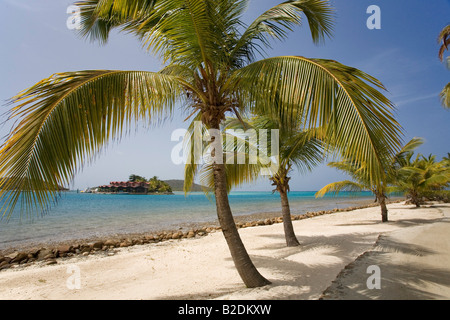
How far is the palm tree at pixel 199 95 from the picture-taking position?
112 inches

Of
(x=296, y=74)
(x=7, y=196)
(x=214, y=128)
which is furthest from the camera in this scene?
(x=214, y=128)

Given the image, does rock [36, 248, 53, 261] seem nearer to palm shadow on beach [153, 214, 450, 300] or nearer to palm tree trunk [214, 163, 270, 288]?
palm shadow on beach [153, 214, 450, 300]

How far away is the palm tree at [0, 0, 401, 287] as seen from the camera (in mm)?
2838

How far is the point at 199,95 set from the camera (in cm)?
437

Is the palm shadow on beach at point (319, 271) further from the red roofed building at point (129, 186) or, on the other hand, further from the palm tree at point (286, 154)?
the red roofed building at point (129, 186)

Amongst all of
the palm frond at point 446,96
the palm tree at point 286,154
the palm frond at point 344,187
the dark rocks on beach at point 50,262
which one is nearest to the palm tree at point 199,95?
the palm tree at point 286,154

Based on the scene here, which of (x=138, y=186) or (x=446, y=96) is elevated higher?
(x=446, y=96)

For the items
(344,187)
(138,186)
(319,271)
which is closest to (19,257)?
(319,271)

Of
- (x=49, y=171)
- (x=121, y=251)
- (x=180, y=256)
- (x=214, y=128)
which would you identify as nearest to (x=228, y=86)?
(x=214, y=128)

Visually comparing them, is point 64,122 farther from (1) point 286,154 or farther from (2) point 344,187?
(2) point 344,187

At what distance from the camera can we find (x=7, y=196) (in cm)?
262

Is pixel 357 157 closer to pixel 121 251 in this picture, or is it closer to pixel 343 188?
pixel 121 251

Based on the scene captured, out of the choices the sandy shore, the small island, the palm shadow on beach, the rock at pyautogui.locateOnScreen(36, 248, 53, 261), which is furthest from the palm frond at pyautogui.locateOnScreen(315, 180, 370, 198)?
the small island

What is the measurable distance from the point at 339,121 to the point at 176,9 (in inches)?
115
